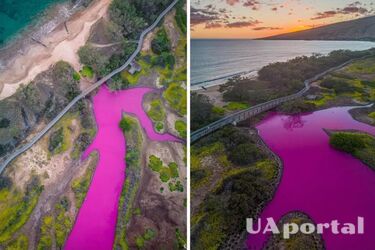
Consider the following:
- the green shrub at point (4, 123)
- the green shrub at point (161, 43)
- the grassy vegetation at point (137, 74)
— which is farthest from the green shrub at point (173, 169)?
the green shrub at point (4, 123)

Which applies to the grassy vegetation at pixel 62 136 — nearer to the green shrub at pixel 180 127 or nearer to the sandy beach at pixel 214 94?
the green shrub at pixel 180 127

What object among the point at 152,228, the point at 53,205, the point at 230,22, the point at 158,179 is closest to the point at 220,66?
the point at 230,22

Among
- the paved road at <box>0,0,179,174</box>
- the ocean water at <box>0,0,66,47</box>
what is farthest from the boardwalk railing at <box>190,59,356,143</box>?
the ocean water at <box>0,0,66,47</box>

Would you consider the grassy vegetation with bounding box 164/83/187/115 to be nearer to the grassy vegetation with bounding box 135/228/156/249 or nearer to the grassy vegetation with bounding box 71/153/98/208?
the grassy vegetation with bounding box 71/153/98/208

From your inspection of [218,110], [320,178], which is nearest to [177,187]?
[218,110]

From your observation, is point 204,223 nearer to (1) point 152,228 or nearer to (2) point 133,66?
(1) point 152,228

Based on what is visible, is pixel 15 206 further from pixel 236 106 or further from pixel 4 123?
pixel 236 106
